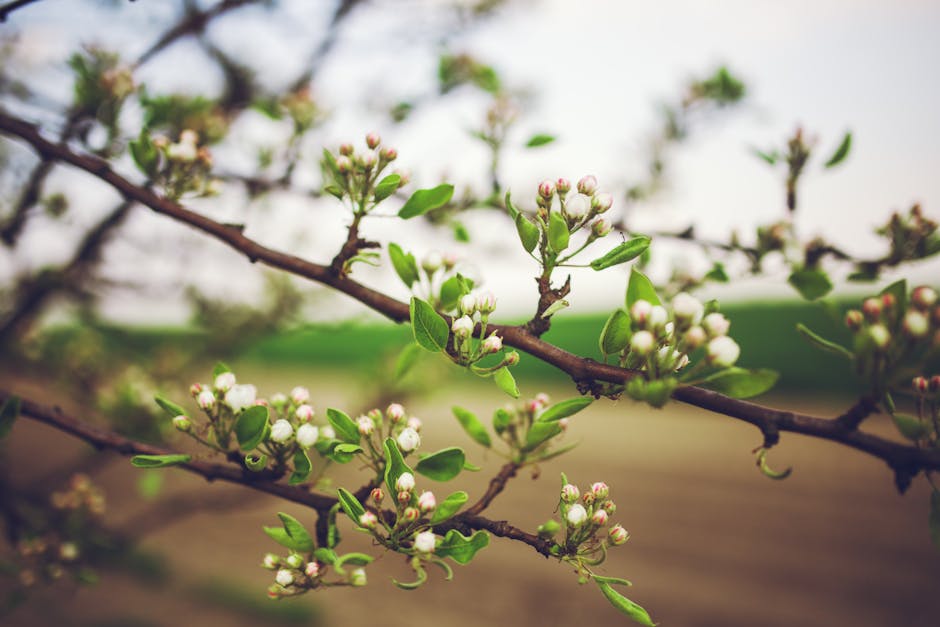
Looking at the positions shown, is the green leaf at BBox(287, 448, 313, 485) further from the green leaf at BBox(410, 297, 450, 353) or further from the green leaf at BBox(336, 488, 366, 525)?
the green leaf at BBox(410, 297, 450, 353)

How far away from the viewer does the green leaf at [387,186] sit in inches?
35.2

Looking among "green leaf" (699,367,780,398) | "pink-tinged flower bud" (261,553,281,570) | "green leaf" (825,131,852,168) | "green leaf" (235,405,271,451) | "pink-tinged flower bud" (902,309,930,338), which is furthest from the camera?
"green leaf" (825,131,852,168)

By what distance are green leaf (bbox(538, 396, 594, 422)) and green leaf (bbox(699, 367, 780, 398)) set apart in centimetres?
15

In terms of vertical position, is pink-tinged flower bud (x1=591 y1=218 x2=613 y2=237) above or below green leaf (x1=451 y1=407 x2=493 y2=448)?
above

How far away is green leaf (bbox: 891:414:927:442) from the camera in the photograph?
67 cm

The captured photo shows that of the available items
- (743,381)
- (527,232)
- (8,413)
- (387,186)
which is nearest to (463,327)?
(527,232)

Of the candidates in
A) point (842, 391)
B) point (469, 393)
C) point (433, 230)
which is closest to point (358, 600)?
point (433, 230)

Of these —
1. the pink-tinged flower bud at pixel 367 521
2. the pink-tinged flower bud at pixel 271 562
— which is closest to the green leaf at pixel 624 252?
the pink-tinged flower bud at pixel 367 521

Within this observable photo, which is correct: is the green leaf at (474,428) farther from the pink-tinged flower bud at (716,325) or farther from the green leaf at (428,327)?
the pink-tinged flower bud at (716,325)

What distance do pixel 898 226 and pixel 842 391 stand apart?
518 inches

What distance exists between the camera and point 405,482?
792mm

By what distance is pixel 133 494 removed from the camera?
7.26 m

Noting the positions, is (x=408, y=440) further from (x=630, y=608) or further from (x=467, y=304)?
(x=630, y=608)

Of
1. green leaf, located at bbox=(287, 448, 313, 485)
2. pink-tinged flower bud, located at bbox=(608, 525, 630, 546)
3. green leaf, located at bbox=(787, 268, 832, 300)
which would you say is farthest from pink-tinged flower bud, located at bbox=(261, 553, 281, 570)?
green leaf, located at bbox=(787, 268, 832, 300)
